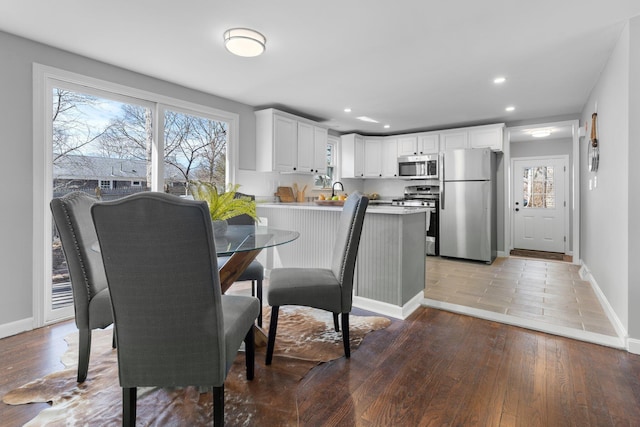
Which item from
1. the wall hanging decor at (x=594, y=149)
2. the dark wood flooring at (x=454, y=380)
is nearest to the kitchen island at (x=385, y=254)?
the dark wood flooring at (x=454, y=380)

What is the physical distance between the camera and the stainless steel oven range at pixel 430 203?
5648 mm

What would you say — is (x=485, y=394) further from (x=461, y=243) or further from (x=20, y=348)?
(x=461, y=243)

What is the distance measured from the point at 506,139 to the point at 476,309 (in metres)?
3.50

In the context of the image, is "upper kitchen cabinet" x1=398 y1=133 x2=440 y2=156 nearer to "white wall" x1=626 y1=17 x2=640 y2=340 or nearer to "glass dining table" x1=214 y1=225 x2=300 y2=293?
"white wall" x1=626 y1=17 x2=640 y2=340

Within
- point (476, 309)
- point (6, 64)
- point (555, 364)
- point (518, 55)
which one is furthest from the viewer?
point (476, 309)

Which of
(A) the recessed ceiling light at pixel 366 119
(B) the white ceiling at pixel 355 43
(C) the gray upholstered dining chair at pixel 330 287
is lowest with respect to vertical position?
(C) the gray upholstered dining chair at pixel 330 287

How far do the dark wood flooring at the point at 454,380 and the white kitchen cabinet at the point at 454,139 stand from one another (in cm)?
364

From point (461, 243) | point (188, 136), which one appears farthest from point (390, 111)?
point (188, 136)

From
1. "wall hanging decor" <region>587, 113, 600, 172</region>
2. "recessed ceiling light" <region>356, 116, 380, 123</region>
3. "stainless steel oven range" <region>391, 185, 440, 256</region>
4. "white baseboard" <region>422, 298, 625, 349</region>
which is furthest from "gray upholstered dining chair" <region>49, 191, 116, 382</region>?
"stainless steel oven range" <region>391, 185, 440, 256</region>

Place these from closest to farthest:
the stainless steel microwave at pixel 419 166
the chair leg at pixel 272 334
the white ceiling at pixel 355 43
→ the chair leg at pixel 272 334, the white ceiling at pixel 355 43, the stainless steel microwave at pixel 419 166

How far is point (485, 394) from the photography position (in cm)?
175

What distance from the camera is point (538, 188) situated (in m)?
6.50

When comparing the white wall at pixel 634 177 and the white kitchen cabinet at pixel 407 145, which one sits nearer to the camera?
the white wall at pixel 634 177

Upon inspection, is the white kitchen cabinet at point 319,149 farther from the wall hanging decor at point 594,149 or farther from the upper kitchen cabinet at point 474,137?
the wall hanging decor at point 594,149
